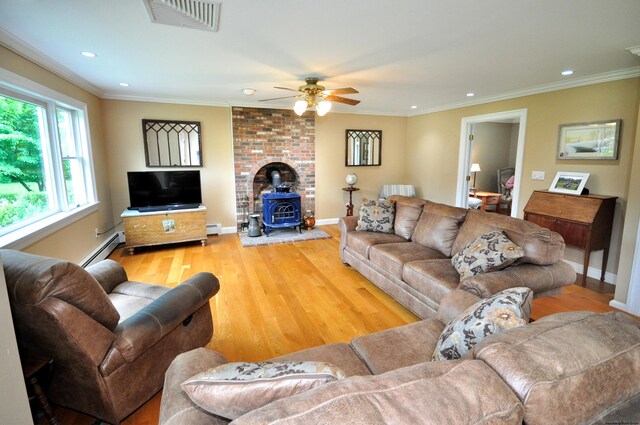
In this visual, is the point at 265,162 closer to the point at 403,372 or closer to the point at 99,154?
the point at 99,154

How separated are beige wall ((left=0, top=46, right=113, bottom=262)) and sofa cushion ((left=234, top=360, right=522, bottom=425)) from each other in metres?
3.04

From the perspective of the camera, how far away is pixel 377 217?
3.80m

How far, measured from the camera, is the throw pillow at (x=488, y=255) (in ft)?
7.39

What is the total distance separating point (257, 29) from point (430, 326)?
2.38 meters

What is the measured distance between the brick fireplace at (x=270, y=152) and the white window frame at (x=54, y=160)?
2134 mm

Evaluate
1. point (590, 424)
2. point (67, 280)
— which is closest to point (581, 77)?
point (590, 424)

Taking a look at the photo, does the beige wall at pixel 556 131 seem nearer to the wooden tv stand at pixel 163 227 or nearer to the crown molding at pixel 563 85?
the crown molding at pixel 563 85

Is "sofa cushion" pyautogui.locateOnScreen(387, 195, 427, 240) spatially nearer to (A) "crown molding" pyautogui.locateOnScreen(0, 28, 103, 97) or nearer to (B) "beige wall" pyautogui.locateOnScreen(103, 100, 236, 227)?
(B) "beige wall" pyautogui.locateOnScreen(103, 100, 236, 227)

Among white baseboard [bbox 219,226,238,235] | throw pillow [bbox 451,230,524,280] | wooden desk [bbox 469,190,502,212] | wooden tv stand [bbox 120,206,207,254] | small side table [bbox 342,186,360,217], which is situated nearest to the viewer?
throw pillow [bbox 451,230,524,280]

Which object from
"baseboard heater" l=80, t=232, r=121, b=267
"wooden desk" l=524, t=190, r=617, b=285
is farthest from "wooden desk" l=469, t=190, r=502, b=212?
"baseboard heater" l=80, t=232, r=121, b=267

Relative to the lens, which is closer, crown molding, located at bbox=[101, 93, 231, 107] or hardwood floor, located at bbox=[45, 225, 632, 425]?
hardwood floor, located at bbox=[45, 225, 632, 425]

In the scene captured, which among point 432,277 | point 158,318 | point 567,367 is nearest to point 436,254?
point 432,277

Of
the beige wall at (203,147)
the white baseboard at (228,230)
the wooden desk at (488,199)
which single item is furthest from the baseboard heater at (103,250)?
the wooden desk at (488,199)

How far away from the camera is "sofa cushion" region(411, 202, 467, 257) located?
304cm
